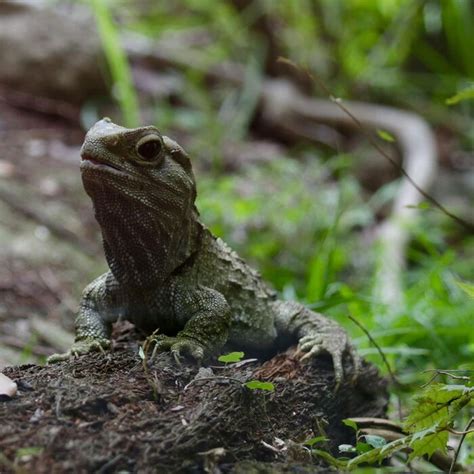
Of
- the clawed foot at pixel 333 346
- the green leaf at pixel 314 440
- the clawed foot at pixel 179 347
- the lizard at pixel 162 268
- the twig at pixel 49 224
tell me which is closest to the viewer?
the green leaf at pixel 314 440

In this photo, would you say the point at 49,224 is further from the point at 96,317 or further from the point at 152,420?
the point at 152,420

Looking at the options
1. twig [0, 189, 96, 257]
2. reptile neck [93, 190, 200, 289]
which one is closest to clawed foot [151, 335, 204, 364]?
reptile neck [93, 190, 200, 289]

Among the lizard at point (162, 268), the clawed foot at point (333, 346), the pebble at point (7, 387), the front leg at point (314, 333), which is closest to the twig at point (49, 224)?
the front leg at point (314, 333)

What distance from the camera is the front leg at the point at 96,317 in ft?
12.0

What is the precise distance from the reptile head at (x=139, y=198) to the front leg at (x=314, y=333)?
822 millimetres

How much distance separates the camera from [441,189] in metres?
11.9

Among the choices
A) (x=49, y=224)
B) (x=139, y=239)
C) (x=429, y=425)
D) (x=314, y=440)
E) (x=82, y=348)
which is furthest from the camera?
(x=49, y=224)

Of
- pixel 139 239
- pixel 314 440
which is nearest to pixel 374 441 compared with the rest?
pixel 314 440

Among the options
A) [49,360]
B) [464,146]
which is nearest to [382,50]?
[464,146]

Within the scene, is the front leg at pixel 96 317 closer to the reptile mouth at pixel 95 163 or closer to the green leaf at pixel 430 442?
the reptile mouth at pixel 95 163

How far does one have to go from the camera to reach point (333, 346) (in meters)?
4.07

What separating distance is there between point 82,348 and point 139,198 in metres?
0.77

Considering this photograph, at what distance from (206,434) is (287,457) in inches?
15.6

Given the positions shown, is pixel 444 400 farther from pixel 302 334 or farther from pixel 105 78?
pixel 105 78
